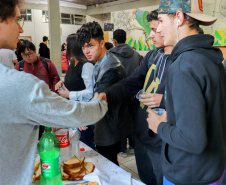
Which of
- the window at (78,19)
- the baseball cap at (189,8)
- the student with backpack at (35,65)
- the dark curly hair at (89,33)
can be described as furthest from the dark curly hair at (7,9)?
the window at (78,19)

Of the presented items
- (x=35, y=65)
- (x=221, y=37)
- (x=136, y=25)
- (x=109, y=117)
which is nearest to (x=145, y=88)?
(x=109, y=117)

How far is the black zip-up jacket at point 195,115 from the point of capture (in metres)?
0.86

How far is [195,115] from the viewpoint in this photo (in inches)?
33.5

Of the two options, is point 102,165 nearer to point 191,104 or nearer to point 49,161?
point 49,161

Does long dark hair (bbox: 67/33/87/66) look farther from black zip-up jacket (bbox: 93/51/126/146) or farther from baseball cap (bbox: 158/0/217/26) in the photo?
baseball cap (bbox: 158/0/217/26)

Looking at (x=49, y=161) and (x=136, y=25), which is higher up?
(x=136, y=25)

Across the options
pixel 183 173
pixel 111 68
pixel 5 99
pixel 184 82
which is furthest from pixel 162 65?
pixel 5 99

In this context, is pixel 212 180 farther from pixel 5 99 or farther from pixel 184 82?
pixel 5 99

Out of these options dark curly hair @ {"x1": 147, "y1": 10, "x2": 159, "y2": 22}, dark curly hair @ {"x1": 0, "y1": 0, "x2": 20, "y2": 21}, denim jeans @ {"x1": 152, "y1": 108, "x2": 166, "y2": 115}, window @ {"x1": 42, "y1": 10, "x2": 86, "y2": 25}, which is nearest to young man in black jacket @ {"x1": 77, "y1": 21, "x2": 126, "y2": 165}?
denim jeans @ {"x1": 152, "y1": 108, "x2": 166, "y2": 115}

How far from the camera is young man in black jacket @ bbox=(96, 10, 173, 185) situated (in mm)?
1416

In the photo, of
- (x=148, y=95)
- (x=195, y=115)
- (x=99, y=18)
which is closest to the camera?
(x=195, y=115)

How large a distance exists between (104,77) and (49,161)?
0.83m

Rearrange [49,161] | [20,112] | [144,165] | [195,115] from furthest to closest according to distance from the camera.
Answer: [144,165], [49,161], [195,115], [20,112]

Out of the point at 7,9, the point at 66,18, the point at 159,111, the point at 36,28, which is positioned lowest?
the point at 159,111
